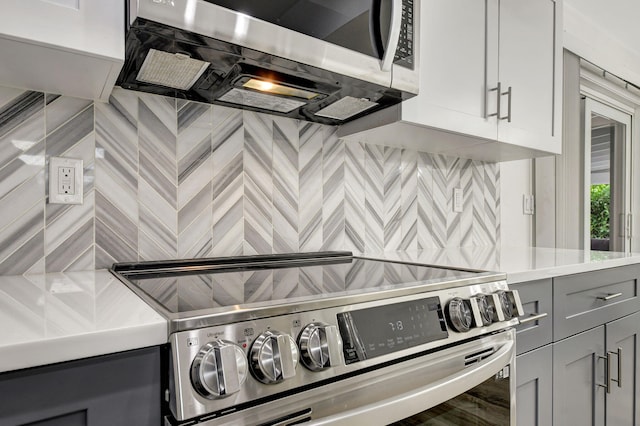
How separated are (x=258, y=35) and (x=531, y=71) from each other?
1327 mm

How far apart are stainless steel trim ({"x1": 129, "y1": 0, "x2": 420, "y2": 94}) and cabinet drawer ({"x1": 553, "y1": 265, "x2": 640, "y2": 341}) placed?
38.0 inches

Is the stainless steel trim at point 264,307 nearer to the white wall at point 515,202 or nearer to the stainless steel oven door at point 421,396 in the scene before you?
the stainless steel oven door at point 421,396

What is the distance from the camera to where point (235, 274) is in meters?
1.09

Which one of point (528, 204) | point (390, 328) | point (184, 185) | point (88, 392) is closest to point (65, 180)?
point (184, 185)

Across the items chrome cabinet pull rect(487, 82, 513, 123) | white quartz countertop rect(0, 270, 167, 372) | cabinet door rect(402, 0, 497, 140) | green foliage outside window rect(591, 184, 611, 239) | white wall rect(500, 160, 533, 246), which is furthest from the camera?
green foliage outside window rect(591, 184, 611, 239)

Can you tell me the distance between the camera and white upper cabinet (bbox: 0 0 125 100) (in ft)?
2.28

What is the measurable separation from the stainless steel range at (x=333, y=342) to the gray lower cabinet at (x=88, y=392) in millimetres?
36

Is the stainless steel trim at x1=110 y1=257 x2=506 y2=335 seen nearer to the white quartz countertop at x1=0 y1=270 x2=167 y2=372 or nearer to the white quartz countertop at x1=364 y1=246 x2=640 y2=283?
the white quartz countertop at x1=0 y1=270 x2=167 y2=372

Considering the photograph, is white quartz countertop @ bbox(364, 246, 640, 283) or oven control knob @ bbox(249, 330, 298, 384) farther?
white quartz countertop @ bbox(364, 246, 640, 283)

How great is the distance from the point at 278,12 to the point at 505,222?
6.03 ft

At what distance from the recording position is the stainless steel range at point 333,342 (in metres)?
0.60

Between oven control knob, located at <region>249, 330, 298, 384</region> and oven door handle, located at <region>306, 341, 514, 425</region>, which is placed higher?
oven control knob, located at <region>249, 330, 298, 384</region>

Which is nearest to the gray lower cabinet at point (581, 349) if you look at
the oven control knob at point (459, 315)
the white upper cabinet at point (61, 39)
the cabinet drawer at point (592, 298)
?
the cabinet drawer at point (592, 298)

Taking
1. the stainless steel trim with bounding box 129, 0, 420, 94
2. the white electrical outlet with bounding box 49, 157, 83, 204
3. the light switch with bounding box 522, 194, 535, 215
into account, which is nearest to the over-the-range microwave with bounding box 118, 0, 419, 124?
the stainless steel trim with bounding box 129, 0, 420, 94
